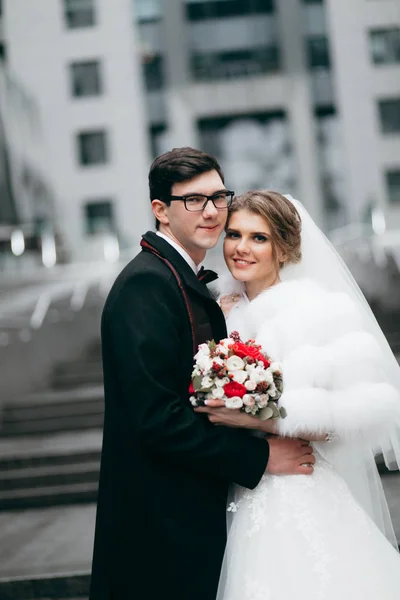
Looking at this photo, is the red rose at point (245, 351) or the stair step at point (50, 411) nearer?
the red rose at point (245, 351)

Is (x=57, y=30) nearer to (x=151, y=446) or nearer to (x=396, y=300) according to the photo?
(x=396, y=300)

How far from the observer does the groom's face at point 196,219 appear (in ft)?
6.96

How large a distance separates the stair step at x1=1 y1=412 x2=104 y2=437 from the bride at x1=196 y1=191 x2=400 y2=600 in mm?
5204

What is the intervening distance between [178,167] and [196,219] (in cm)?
17

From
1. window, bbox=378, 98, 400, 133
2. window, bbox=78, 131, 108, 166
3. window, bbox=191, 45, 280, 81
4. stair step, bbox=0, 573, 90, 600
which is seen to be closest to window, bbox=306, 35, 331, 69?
window, bbox=191, 45, 280, 81

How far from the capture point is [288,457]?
7.00 ft

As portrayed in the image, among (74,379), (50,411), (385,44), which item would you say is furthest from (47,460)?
(385,44)

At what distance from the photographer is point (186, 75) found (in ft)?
44.0

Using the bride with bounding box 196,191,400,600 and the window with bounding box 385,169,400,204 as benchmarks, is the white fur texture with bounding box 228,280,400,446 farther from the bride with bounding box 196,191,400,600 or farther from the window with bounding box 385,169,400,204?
the window with bounding box 385,169,400,204

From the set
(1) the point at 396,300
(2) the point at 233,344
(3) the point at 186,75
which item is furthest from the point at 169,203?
(3) the point at 186,75

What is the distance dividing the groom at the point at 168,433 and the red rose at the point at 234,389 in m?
0.14

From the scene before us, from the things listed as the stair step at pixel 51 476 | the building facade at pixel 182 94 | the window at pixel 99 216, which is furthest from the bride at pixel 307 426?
the window at pixel 99 216

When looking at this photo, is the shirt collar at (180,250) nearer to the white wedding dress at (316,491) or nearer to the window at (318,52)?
the white wedding dress at (316,491)

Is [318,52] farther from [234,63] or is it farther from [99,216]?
[99,216]
